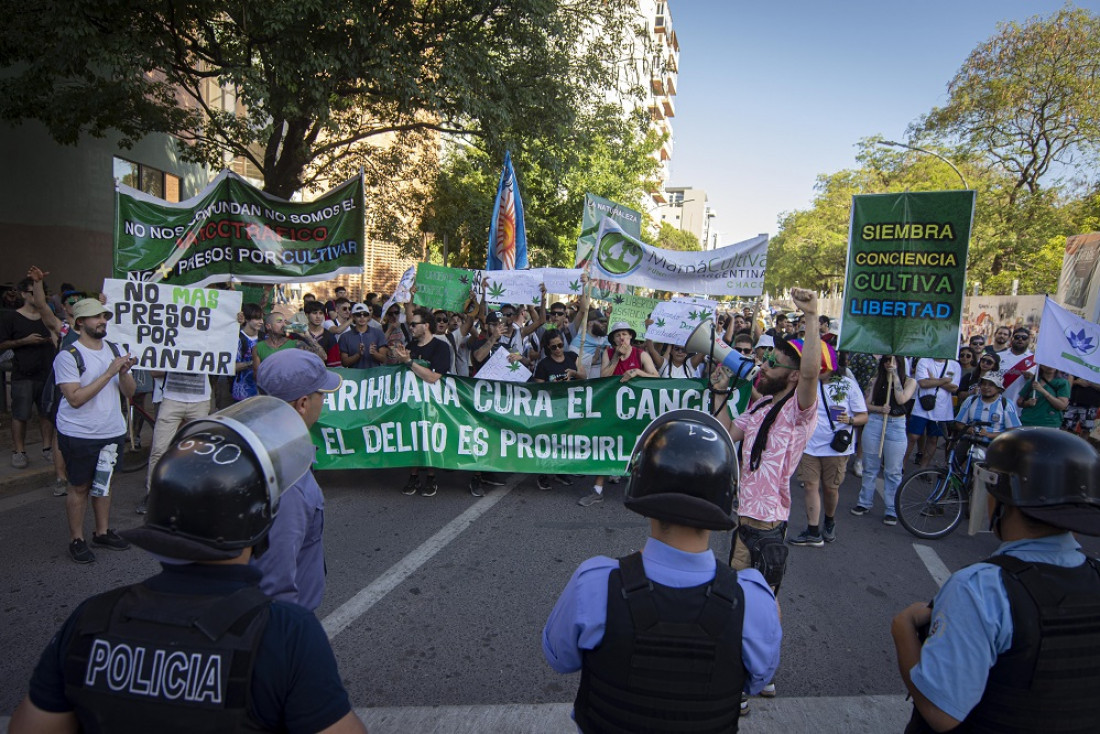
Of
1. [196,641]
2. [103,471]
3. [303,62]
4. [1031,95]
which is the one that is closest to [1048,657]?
[196,641]

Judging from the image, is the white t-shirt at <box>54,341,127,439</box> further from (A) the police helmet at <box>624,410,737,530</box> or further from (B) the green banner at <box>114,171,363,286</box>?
(A) the police helmet at <box>624,410,737,530</box>

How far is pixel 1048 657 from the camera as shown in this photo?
1.70 meters

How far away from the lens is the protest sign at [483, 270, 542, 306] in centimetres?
926

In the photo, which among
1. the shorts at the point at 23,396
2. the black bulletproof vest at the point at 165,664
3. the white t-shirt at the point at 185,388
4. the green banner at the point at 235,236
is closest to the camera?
the black bulletproof vest at the point at 165,664

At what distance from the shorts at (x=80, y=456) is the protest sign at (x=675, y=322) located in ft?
16.7

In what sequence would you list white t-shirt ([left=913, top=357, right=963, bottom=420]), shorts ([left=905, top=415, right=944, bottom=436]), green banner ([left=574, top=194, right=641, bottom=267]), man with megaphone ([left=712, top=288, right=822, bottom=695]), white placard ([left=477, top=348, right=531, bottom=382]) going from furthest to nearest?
1. green banner ([left=574, top=194, right=641, bottom=267])
2. shorts ([left=905, top=415, right=944, bottom=436])
3. white t-shirt ([left=913, top=357, right=963, bottom=420])
4. white placard ([left=477, top=348, right=531, bottom=382])
5. man with megaphone ([left=712, top=288, right=822, bottom=695])

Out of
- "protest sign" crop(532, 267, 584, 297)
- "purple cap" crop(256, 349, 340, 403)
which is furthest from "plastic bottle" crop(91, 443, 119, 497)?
"protest sign" crop(532, 267, 584, 297)

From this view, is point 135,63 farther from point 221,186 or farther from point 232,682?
point 232,682

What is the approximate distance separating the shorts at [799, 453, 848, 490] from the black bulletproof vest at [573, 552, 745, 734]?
4462 millimetres

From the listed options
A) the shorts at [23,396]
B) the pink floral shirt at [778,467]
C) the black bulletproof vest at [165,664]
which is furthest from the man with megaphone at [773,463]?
the shorts at [23,396]

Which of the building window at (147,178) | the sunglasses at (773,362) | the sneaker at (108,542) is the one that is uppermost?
the building window at (147,178)

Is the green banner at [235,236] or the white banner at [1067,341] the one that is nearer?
the white banner at [1067,341]

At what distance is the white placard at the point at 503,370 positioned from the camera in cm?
759

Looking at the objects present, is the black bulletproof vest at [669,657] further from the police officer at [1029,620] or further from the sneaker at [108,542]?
the sneaker at [108,542]
